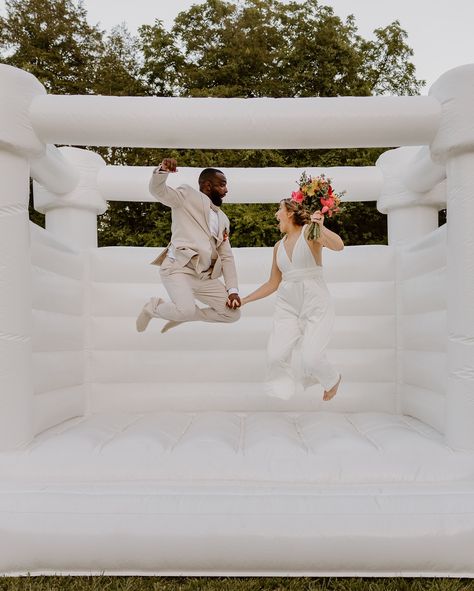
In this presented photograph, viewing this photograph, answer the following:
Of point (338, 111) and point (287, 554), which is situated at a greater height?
point (338, 111)

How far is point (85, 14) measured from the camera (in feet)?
55.9

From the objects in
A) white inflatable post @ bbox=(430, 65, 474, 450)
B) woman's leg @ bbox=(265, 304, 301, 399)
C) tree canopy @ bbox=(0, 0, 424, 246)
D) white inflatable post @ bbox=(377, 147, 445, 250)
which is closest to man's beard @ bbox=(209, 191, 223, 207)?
woman's leg @ bbox=(265, 304, 301, 399)

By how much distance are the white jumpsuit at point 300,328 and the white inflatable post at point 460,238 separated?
2.42 feet

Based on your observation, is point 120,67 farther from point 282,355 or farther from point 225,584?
point 225,584

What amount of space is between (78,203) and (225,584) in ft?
9.67

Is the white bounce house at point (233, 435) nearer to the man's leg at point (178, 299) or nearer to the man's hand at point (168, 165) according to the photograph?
the man's hand at point (168, 165)

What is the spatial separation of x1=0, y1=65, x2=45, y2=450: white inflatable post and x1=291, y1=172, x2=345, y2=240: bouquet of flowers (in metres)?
1.44

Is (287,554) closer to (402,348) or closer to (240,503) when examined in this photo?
(240,503)

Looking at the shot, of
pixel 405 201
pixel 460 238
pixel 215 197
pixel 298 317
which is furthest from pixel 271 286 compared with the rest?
pixel 405 201

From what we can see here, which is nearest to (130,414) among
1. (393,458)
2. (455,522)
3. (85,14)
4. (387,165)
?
(393,458)

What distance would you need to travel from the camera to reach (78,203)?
437 centimetres

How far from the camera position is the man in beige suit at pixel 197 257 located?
3279 mm

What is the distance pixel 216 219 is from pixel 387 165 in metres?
1.80

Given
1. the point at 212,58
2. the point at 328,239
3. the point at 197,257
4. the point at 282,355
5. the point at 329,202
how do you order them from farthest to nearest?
1. the point at 212,58
2. the point at 282,355
3. the point at 197,257
4. the point at 328,239
5. the point at 329,202
